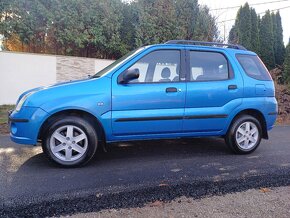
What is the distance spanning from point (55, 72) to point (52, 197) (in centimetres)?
863

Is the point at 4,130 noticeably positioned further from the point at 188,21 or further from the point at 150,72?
the point at 188,21

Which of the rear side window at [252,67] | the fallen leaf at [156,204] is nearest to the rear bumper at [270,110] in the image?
the rear side window at [252,67]

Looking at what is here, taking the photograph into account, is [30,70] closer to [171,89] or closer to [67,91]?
[67,91]

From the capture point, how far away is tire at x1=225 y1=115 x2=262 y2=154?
4.86 metres

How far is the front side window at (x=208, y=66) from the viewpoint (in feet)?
15.4

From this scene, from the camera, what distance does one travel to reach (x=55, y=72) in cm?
1109

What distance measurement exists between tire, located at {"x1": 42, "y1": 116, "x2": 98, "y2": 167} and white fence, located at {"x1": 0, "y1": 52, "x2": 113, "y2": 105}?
285 inches

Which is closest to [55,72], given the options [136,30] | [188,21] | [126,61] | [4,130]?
[136,30]

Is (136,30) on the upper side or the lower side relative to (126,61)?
upper

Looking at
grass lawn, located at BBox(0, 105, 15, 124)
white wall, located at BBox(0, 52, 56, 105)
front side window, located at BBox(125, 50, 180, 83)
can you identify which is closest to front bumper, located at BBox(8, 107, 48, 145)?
front side window, located at BBox(125, 50, 180, 83)

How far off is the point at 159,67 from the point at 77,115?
1.45 meters

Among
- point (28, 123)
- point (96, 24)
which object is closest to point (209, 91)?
point (28, 123)

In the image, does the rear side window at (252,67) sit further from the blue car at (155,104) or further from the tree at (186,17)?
the tree at (186,17)

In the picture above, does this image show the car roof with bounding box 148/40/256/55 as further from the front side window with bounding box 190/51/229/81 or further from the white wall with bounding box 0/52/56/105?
the white wall with bounding box 0/52/56/105
